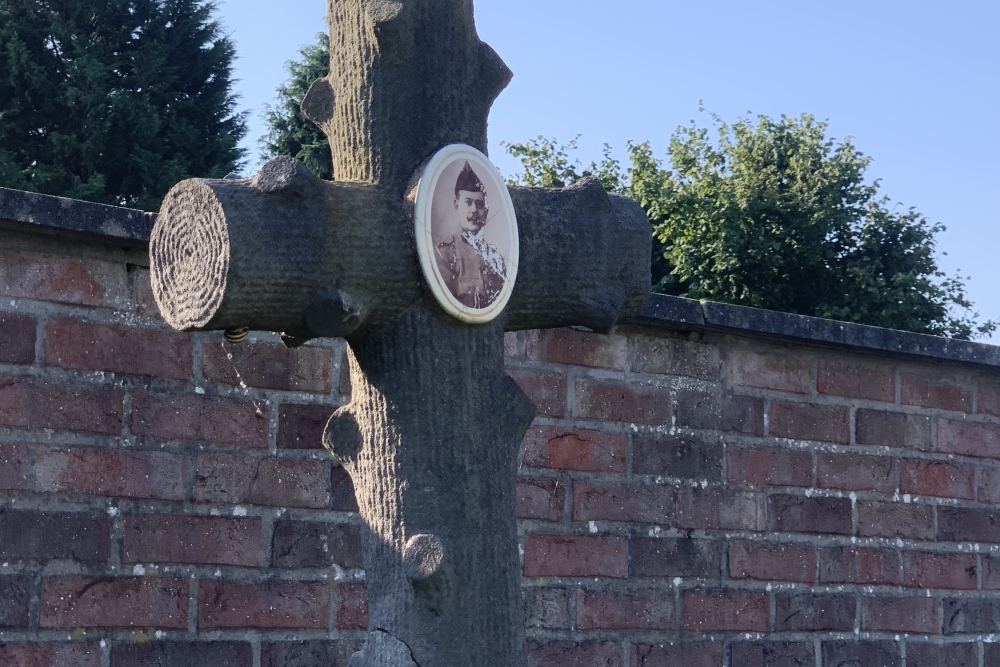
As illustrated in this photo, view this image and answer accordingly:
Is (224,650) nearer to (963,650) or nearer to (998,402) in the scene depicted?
(963,650)

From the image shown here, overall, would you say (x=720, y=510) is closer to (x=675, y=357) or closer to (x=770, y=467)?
(x=770, y=467)

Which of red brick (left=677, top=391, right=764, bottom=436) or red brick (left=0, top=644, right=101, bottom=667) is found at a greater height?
red brick (left=677, top=391, right=764, bottom=436)

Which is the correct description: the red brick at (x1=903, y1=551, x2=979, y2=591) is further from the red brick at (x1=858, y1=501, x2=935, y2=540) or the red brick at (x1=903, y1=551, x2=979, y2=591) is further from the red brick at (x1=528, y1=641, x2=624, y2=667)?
the red brick at (x1=528, y1=641, x2=624, y2=667)

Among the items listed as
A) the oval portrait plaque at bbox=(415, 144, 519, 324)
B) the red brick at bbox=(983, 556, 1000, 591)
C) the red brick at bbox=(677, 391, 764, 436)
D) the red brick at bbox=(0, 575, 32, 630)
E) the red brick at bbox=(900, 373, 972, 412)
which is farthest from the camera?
the red brick at bbox=(983, 556, 1000, 591)

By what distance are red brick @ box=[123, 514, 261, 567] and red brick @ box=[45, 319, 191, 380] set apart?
368 millimetres

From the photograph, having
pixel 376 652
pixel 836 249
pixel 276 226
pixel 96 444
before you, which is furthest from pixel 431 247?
pixel 836 249

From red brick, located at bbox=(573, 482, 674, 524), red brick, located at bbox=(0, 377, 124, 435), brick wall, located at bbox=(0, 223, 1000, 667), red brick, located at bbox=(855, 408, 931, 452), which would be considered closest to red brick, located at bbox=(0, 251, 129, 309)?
brick wall, located at bbox=(0, 223, 1000, 667)

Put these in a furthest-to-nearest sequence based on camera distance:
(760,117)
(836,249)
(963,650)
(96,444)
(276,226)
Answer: (760,117), (836,249), (963,650), (96,444), (276,226)

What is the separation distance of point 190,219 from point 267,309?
18 centimetres

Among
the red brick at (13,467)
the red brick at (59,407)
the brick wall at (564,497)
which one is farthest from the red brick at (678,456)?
the red brick at (13,467)

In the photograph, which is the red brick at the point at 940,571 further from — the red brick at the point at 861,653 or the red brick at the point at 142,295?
the red brick at the point at 142,295

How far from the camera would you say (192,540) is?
3367 millimetres

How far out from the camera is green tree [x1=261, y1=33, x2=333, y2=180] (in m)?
19.0

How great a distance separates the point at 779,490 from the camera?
454cm
